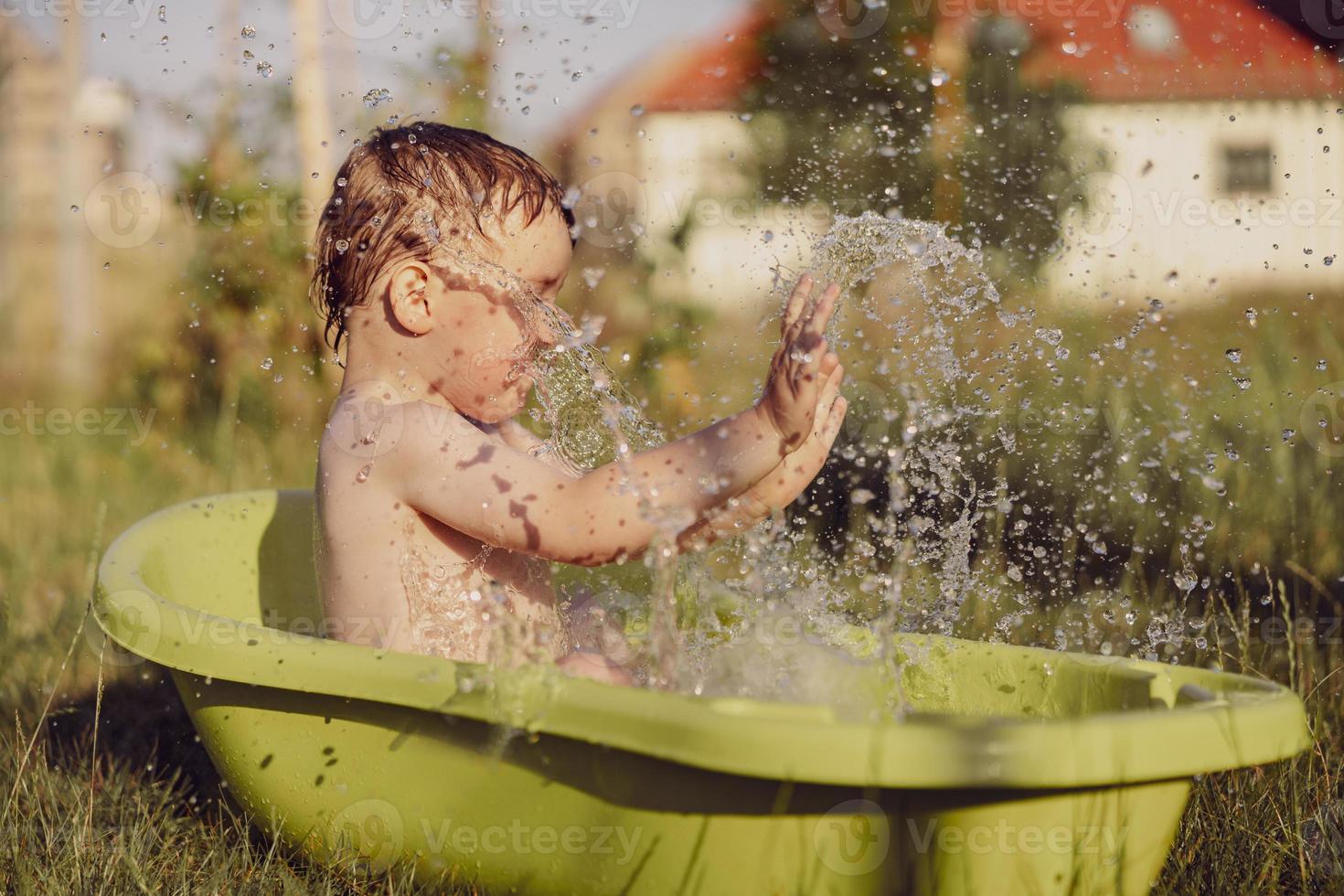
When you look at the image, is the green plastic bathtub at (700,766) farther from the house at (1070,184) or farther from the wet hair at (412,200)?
the house at (1070,184)

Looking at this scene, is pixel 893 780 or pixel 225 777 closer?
pixel 893 780

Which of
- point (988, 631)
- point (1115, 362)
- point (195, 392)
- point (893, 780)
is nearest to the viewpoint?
point (893, 780)

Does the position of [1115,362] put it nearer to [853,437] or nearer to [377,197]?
[853,437]

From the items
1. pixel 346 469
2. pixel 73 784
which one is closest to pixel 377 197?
pixel 346 469

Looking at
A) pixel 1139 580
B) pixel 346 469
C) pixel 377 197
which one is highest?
pixel 377 197

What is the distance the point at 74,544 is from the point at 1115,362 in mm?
3625

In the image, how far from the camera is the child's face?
83.1 inches

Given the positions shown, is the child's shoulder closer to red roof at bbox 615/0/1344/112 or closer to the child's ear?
the child's ear

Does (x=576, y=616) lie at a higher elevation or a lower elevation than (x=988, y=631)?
higher

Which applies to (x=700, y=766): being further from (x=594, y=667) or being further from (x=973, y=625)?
(x=973, y=625)

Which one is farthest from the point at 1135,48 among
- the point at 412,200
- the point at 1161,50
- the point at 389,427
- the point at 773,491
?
the point at 389,427

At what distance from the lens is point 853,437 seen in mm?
3938

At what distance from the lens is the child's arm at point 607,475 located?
1.80 metres

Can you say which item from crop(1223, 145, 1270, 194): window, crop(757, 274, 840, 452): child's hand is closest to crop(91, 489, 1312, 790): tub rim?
crop(757, 274, 840, 452): child's hand
